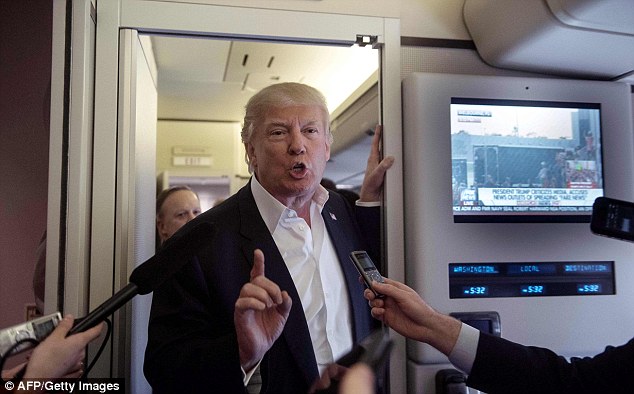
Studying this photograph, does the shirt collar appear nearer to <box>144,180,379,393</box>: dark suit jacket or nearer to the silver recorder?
<box>144,180,379,393</box>: dark suit jacket

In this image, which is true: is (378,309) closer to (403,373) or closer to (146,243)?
(403,373)

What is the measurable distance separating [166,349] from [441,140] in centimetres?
103

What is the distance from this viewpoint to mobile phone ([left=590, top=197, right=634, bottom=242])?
1188 millimetres

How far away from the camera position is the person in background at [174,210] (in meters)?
2.76

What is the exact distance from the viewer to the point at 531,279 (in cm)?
165

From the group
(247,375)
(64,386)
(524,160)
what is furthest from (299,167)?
(64,386)

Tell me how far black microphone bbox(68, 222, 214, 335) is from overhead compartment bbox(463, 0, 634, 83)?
43.7 inches

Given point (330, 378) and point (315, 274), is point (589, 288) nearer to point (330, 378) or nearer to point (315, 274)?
point (315, 274)

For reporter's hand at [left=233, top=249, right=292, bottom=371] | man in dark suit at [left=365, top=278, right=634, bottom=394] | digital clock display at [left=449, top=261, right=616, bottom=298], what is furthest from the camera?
digital clock display at [left=449, top=261, right=616, bottom=298]

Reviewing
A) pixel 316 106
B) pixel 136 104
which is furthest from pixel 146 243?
pixel 316 106

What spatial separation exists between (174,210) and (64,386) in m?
1.79

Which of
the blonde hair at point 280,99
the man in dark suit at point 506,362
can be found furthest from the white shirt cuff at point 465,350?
the blonde hair at point 280,99

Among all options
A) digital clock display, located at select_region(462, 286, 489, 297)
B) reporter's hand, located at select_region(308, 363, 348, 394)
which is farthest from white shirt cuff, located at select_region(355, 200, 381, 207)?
reporter's hand, located at select_region(308, 363, 348, 394)

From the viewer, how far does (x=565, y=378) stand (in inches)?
52.8
